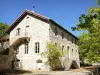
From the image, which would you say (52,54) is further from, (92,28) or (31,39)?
(92,28)

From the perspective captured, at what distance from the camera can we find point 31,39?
3675 cm

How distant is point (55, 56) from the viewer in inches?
1265

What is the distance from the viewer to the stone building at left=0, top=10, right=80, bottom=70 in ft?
115

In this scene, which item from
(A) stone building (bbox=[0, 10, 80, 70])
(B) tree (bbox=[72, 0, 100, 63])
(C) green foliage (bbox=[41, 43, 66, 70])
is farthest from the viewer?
(A) stone building (bbox=[0, 10, 80, 70])

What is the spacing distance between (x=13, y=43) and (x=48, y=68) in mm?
10087

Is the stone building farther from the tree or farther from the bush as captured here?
the tree

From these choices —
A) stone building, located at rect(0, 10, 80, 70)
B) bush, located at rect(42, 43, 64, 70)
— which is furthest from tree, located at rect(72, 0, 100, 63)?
stone building, located at rect(0, 10, 80, 70)

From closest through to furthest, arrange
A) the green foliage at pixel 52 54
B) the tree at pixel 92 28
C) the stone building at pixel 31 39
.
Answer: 1. the tree at pixel 92 28
2. the green foliage at pixel 52 54
3. the stone building at pixel 31 39

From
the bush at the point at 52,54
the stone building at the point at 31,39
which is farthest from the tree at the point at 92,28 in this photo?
the stone building at the point at 31,39

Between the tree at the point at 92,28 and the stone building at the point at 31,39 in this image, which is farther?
the stone building at the point at 31,39

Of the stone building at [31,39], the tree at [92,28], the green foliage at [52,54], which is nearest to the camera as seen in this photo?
the tree at [92,28]

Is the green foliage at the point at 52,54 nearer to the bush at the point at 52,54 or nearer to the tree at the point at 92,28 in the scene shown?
the bush at the point at 52,54

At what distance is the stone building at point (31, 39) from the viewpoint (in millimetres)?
35188

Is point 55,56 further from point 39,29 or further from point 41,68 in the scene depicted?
point 39,29
